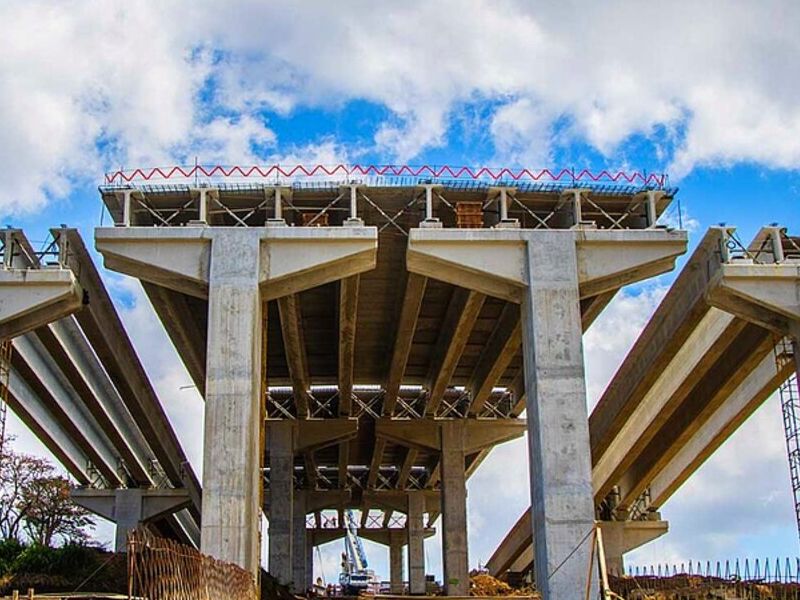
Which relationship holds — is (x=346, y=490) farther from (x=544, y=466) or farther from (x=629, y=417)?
(x=544, y=466)

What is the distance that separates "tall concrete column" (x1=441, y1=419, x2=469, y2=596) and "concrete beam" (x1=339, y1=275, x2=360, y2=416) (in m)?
4.81

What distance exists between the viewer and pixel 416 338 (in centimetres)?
4297

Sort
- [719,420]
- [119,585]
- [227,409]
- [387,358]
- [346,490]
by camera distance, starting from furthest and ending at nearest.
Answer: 1. [346,490]
2. [387,358]
3. [719,420]
4. [227,409]
5. [119,585]

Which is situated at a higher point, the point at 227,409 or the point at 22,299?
the point at 22,299

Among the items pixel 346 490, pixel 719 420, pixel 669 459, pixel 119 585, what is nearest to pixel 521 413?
pixel 669 459

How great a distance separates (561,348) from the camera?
97.6 feet

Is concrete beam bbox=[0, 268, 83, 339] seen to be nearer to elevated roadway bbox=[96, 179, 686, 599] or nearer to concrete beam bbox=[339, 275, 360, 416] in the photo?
elevated roadway bbox=[96, 179, 686, 599]

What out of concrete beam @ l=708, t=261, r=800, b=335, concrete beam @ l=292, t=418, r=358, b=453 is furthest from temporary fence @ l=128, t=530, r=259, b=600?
concrete beam @ l=292, t=418, r=358, b=453

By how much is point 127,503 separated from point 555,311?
32.4 metres

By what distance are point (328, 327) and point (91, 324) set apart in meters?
9.59

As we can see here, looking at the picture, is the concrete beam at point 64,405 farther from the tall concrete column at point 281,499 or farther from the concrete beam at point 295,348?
the concrete beam at point 295,348

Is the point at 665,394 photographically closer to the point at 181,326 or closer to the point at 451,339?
the point at 451,339

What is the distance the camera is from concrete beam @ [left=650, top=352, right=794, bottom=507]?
36531 mm

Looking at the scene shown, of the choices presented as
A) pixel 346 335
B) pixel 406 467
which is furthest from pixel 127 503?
pixel 346 335
